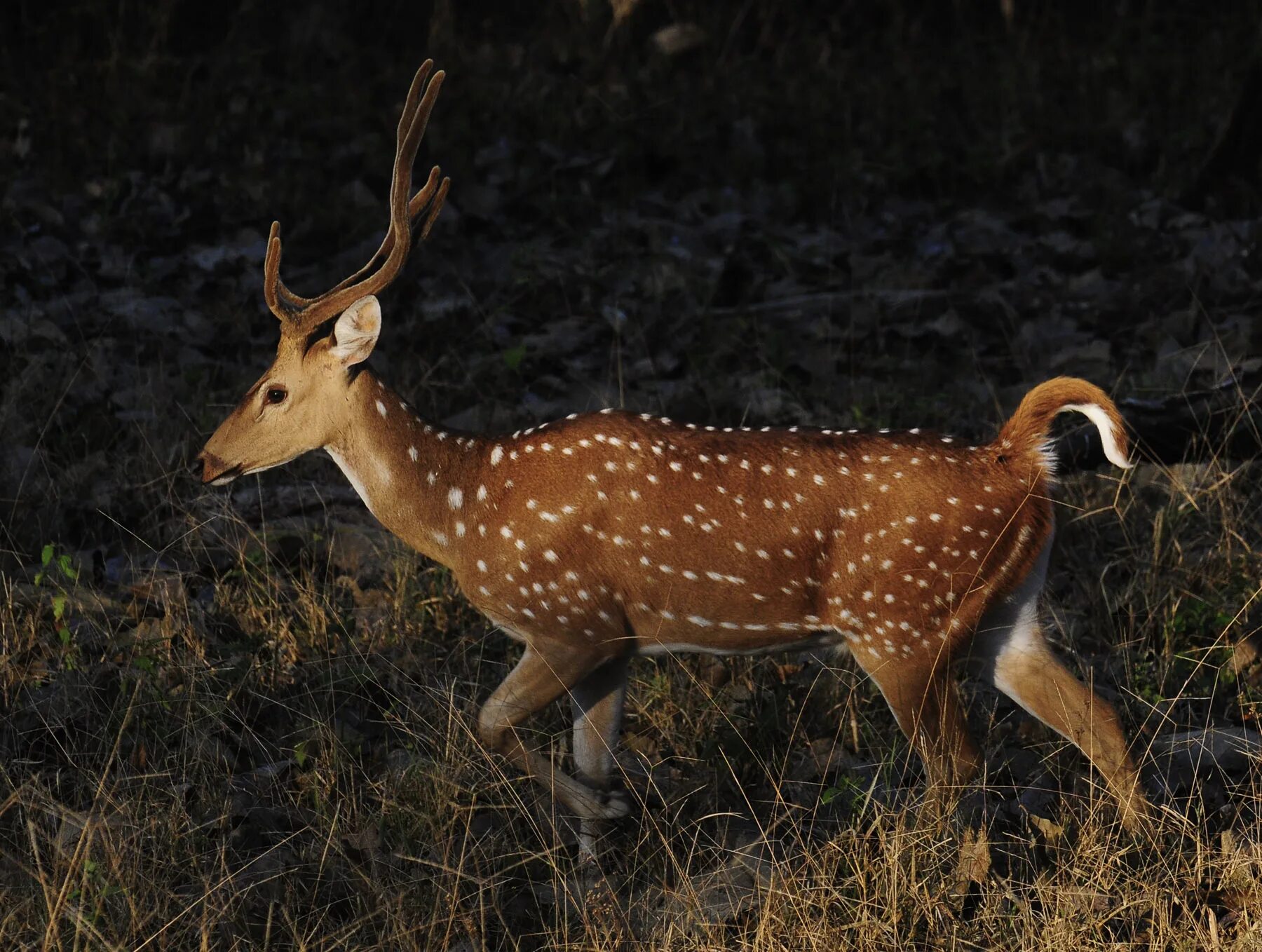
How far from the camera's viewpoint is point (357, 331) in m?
5.07

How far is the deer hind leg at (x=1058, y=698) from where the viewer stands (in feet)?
15.8

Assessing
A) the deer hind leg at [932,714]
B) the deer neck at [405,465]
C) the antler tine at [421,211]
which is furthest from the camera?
the antler tine at [421,211]

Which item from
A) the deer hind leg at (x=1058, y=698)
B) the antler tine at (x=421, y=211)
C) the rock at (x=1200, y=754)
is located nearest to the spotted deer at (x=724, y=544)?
the deer hind leg at (x=1058, y=698)

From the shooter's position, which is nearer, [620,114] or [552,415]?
[552,415]

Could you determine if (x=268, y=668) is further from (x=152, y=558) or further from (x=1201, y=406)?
(x=1201, y=406)

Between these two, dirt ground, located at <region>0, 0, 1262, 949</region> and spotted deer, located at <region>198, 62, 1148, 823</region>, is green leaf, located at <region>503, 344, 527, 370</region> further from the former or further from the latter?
spotted deer, located at <region>198, 62, 1148, 823</region>

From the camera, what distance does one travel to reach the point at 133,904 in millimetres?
3979

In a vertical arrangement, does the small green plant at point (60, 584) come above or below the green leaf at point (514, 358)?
above

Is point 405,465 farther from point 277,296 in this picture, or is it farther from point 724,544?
point 724,544

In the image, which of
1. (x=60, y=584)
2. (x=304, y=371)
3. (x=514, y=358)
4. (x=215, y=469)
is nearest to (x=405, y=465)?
(x=304, y=371)

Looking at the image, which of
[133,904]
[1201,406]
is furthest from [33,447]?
[1201,406]

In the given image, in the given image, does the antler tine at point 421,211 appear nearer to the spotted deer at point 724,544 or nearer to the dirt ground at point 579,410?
the spotted deer at point 724,544

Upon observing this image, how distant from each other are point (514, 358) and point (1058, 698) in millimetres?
3781

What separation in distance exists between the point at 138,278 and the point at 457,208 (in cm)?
221
